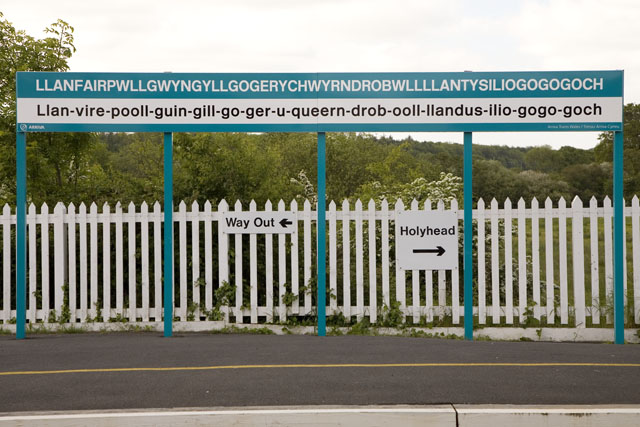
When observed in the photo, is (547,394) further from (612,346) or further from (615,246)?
(615,246)

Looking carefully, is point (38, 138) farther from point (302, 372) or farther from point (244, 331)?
point (302, 372)

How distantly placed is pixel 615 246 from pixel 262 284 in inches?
195

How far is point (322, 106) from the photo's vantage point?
9.05 metres

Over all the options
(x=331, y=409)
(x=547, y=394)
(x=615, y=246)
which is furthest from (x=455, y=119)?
(x=331, y=409)

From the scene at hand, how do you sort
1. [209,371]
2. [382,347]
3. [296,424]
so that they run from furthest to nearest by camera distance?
[382,347] < [209,371] < [296,424]

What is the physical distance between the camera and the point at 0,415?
5.33m

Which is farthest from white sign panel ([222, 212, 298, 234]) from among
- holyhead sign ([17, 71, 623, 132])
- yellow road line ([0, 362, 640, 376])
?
yellow road line ([0, 362, 640, 376])

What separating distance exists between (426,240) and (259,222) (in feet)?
7.48

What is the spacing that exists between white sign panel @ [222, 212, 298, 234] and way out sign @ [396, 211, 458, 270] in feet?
4.83

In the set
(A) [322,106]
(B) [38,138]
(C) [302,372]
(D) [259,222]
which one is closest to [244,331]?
(D) [259,222]

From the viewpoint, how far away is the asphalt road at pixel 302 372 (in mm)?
5742

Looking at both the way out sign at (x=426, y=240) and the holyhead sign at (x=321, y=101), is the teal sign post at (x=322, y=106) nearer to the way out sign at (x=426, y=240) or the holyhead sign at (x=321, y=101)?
the holyhead sign at (x=321, y=101)

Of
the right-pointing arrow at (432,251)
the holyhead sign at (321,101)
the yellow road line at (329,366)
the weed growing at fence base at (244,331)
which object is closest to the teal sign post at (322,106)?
the holyhead sign at (321,101)

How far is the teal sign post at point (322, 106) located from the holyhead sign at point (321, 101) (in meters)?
0.01
